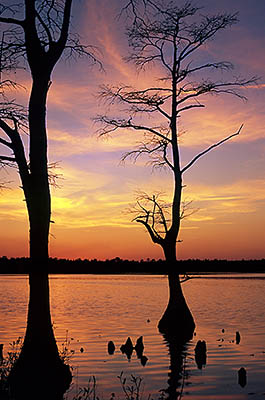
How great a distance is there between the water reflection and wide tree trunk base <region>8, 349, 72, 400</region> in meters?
3.19

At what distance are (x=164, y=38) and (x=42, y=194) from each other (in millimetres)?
17304

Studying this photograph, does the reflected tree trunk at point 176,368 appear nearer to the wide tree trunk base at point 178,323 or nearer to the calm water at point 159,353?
the calm water at point 159,353

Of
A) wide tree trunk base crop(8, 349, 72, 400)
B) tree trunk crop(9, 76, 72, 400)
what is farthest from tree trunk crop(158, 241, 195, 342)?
wide tree trunk base crop(8, 349, 72, 400)

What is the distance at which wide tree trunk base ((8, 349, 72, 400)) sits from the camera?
14312 mm

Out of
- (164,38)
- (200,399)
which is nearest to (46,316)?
(200,399)

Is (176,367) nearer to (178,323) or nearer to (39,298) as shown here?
(178,323)

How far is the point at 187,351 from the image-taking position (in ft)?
85.1

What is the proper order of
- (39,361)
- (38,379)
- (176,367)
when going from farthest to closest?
(176,367) < (39,361) < (38,379)

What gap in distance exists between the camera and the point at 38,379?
48.1 feet

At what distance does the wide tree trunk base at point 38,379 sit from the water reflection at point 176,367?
3.19m

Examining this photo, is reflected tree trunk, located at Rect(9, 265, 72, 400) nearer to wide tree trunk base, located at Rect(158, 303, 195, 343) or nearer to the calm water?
the calm water

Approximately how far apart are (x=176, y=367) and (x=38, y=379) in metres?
8.77

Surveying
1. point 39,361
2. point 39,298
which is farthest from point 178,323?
point 39,361

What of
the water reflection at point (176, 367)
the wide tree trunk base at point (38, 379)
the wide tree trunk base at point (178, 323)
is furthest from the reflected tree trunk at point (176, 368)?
the wide tree trunk base at point (38, 379)
